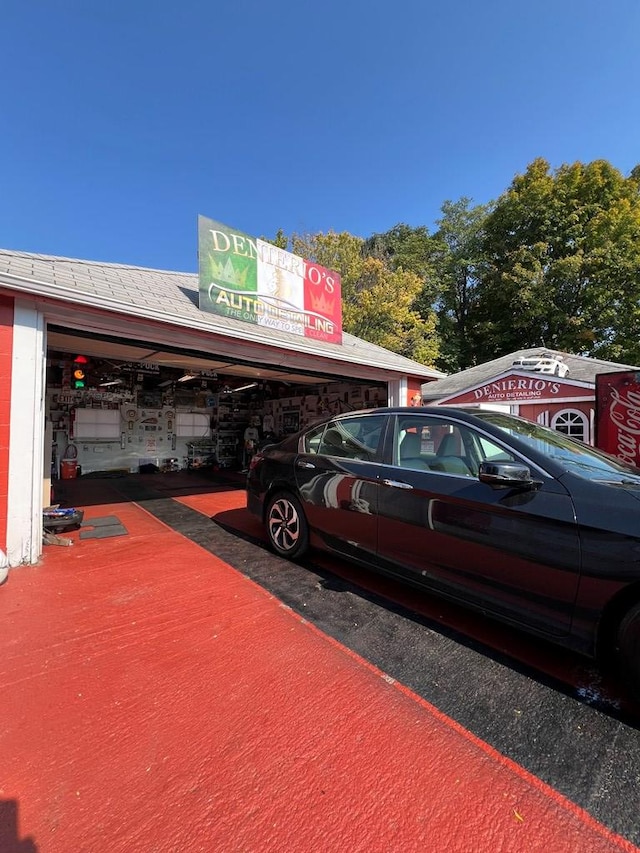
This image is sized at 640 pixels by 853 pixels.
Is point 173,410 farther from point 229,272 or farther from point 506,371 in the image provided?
point 506,371

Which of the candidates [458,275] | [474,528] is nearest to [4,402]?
[474,528]

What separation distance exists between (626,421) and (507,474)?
582 centimetres

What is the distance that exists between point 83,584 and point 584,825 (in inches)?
144

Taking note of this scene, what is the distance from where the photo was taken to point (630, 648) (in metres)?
1.93

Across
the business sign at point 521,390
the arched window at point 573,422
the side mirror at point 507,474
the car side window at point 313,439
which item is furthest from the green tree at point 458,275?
the side mirror at point 507,474

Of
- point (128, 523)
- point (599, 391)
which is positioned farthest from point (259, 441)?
point (599, 391)

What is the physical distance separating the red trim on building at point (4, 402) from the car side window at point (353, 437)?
9.76 ft

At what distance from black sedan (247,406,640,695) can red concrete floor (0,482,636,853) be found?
77 centimetres

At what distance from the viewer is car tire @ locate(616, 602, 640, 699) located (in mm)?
1906

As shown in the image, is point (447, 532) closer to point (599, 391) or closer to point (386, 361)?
point (386, 361)

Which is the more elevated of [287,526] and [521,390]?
[521,390]

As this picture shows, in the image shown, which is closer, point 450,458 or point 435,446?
point 450,458

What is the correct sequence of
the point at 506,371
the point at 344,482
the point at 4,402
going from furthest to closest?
the point at 506,371, the point at 4,402, the point at 344,482

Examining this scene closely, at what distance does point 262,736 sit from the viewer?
1838mm
